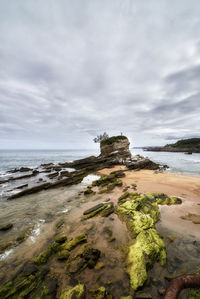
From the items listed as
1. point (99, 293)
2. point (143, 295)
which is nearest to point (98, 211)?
point (99, 293)

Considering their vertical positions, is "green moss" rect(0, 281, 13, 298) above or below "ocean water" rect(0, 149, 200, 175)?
above

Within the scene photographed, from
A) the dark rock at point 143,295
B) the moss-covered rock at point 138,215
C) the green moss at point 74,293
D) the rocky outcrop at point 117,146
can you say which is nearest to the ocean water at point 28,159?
the rocky outcrop at point 117,146

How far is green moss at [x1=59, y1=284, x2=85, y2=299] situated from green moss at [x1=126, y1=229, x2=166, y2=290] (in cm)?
152

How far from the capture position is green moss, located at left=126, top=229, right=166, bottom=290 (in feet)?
11.8

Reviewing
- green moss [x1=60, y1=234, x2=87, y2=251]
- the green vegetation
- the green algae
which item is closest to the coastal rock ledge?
the green vegetation

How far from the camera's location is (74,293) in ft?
10.7

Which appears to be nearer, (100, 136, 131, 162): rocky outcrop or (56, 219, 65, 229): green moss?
(56, 219, 65, 229): green moss

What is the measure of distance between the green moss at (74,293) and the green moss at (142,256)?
1.52 m

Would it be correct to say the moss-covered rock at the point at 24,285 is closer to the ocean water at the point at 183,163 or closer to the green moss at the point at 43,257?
the green moss at the point at 43,257

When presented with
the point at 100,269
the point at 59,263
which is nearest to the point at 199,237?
the point at 100,269

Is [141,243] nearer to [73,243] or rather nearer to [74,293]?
[74,293]

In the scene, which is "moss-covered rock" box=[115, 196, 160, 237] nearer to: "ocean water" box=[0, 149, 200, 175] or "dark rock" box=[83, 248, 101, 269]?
"dark rock" box=[83, 248, 101, 269]

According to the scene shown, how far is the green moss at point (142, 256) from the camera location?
3.60 m

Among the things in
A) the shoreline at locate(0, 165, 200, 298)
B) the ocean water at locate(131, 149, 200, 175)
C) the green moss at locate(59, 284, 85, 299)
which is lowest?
the ocean water at locate(131, 149, 200, 175)
